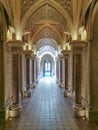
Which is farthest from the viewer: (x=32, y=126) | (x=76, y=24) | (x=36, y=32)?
(x=36, y=32)

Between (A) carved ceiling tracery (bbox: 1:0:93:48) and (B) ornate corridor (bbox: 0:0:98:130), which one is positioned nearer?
(B) ornate corridor (bbox: 0:0:98:130)

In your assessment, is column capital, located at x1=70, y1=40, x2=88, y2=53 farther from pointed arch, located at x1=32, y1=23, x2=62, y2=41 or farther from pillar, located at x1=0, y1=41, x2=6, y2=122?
pointed arch, located at x1=32, y1=23, x2=62, y2=41

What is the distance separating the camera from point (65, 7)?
34.2ft

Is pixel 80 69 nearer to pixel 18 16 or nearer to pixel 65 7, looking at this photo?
pixel 65 7

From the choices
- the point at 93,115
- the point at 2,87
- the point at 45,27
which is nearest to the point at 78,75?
the point at 93,115

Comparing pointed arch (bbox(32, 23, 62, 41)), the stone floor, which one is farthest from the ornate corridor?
pointed arch (bbox(32, 23, 62, 41))

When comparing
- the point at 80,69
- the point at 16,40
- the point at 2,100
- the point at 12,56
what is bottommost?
the point at 2,100

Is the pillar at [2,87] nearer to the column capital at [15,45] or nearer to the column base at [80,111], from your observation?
the column capital at [15,45]

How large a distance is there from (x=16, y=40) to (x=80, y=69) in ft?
10.7

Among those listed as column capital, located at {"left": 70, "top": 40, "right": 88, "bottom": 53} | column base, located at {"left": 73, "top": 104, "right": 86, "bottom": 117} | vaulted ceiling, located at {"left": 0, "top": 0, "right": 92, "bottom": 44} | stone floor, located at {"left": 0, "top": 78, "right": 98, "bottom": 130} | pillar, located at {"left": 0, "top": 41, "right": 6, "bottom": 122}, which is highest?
vaulted ceiling, located at {"left": 0, "top": 0, "right": 92, "bottom": 44}

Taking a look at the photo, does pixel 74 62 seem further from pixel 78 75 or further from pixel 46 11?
pixel 46 11

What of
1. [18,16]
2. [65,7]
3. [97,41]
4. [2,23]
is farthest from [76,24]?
[2,23]

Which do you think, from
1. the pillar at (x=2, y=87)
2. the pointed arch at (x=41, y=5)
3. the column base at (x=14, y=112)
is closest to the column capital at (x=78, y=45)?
the pointed arch at (x=41, y=5)

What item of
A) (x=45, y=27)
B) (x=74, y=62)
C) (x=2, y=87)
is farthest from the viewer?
(x=45, y=27)
